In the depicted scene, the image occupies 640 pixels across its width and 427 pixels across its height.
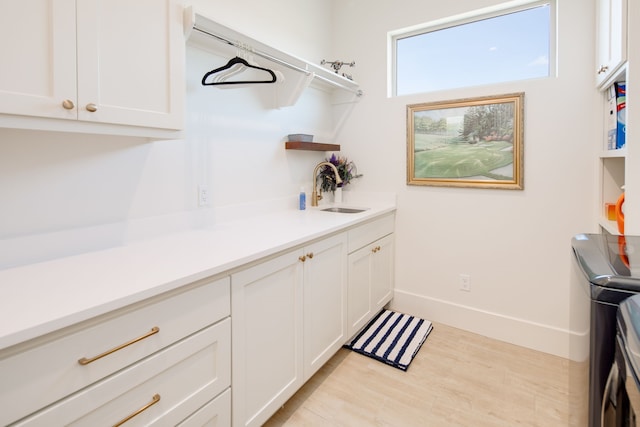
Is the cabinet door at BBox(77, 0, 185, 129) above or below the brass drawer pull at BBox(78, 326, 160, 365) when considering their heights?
above

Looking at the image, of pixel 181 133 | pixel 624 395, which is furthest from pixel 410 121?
pixel 624 395

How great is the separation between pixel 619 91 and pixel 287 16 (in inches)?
80.9

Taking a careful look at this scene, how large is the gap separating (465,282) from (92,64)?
98.2 inches

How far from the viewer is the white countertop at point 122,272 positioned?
2.60 feet

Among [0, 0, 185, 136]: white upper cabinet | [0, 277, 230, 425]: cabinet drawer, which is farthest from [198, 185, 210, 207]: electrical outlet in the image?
[0, 277, 230, 425]: cabinet drawer

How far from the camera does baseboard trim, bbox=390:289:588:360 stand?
7.27 feet

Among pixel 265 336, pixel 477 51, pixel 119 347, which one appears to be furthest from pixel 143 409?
pixel 477 51

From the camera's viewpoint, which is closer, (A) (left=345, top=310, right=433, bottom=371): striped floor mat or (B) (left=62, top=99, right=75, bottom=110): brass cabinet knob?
(B) (left=62, top=99, right=75, bottom=110): brass cabinet knob

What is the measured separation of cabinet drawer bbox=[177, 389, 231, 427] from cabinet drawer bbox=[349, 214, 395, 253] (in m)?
1.10

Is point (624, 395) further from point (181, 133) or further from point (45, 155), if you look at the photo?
point (45, 155)

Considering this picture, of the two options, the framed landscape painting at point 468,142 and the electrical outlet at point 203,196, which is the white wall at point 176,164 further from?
the framed landscape painting at point 468,142

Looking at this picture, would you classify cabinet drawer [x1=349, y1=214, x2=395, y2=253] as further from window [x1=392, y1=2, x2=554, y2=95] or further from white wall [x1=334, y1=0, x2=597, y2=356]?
window [x1=392, y1=2, x2=554, y2=95]

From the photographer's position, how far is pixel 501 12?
2352 millimetres

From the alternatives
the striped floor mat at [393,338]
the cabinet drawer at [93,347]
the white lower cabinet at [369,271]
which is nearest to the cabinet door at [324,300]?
the white lower cabinet at [369,271]
